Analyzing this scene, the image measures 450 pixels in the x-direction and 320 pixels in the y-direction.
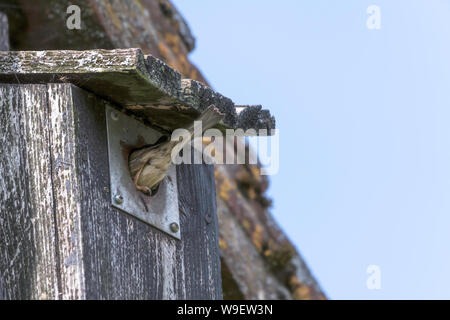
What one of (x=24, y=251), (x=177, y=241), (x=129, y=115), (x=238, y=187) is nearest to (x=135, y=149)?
(x=129, y=115)

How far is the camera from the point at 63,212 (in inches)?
119

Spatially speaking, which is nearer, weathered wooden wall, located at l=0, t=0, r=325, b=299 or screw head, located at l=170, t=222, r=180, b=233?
screw head, located at l=170, t=222, r=180, b=233

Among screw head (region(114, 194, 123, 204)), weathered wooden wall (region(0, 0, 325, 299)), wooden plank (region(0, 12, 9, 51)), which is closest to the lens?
screw head (region(114, 194, 123, 204))

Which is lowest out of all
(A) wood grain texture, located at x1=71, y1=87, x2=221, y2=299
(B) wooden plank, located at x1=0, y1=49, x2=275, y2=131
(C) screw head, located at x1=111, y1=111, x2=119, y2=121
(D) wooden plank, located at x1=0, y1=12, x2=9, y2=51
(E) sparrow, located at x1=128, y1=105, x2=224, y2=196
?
(A) wood grain texture, located at x1=71, y1=87, x2=221, y2=299

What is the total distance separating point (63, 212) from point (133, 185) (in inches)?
14.7

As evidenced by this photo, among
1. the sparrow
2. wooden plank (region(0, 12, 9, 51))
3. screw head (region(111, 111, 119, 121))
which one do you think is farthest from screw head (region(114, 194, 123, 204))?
wooden plank (region(0, 12, 9, 51))

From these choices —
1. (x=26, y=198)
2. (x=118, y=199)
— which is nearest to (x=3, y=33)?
(x=118, y=199)

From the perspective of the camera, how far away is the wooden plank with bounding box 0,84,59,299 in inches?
117

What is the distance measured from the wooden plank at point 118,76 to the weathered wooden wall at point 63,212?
0.04 metres

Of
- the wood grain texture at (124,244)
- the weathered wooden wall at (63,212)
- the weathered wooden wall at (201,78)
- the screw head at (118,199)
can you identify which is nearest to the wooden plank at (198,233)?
the wood grain texture at (124,244)

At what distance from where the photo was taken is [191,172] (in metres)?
3.75

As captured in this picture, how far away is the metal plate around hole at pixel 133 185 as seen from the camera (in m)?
3.27

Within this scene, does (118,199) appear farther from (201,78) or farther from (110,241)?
(201,78)

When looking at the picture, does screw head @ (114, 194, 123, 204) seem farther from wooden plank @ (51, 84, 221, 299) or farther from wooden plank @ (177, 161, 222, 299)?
wooden plank @ (177, 161, 222, 299)
